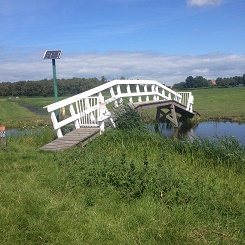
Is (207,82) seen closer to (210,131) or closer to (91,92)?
(210,131)

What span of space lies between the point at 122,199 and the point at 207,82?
105703 millimetres

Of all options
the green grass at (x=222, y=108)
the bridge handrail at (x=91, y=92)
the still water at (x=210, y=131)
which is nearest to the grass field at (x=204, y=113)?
the green grass at (x=222, y=108)

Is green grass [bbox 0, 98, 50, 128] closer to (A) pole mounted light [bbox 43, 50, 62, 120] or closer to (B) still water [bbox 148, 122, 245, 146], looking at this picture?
(B) still water [bbox 148, 122, 245, 146]

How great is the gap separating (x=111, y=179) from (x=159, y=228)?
5.98ft

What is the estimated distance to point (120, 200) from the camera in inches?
192

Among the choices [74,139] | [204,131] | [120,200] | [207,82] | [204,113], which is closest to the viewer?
[120,200]

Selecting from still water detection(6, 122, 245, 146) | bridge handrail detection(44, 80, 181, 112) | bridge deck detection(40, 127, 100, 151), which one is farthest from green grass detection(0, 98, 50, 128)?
bridge deck detection(40, 127, 100, 151)

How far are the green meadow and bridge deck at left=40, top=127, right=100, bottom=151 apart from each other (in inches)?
37.0

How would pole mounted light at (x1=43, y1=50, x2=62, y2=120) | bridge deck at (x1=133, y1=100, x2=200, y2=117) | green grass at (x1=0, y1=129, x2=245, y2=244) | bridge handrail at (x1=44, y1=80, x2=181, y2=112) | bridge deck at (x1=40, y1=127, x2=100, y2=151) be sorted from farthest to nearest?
bridge deck at (x1=133, y1=100, x2=200, y2=117), pole mounted light at (x1=43, y1=50, x2=62, y2=120), bridge handrail at (x1=44, y1=80, x2=181, y2=112), bridge deck at (x1=40, y1=127, x2=100, y2=151), green grass at (x1=0, y1=129, x2=245, y2=244)

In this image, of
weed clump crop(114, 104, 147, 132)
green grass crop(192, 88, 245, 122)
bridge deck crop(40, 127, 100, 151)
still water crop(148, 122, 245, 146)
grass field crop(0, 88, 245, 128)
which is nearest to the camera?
bridge deck crop(40, 127, 100, 151)

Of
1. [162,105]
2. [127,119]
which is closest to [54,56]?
[127,119]

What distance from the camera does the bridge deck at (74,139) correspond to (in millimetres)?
8641

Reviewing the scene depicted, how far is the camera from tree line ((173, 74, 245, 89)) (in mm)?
99438

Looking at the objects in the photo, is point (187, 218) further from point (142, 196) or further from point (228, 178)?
point (228, 178)
